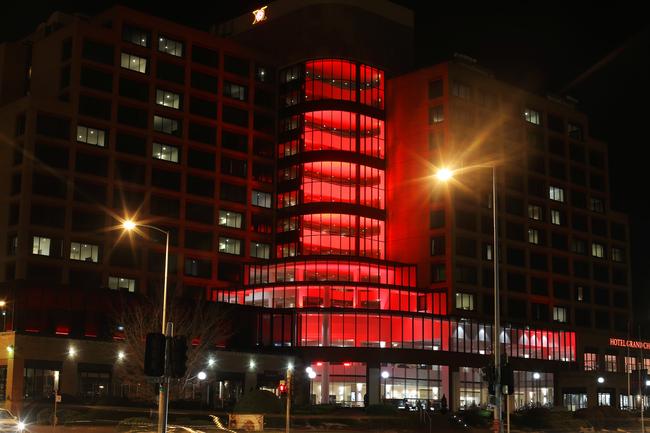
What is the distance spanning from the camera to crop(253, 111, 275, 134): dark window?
12569cm

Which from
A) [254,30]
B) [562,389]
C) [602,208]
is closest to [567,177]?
[602,208]

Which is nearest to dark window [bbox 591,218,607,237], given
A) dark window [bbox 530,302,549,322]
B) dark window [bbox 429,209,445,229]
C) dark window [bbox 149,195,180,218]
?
dark window [bbox 530,302,549,322]

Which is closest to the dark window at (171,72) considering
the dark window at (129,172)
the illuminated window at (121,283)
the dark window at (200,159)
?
the dark window at (200,159)

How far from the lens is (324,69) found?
12488 centimetres

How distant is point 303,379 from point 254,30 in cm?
5512

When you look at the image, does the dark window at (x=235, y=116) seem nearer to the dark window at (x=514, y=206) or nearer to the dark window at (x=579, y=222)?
the dark window at (x=514, y=206)

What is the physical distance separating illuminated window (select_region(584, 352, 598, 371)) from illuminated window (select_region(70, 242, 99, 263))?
72513 mm

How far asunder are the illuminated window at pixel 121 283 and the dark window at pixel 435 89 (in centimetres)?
Result: 4560

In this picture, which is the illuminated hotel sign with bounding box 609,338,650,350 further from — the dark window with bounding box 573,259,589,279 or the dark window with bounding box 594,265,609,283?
the dark window with bounding box 573,259,589,279

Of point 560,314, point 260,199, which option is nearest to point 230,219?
point 260,199

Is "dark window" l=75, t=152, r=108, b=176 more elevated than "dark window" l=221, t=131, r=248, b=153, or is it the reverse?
"dark window" l=221, t=131, r=248, b=153

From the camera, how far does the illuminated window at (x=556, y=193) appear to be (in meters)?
135

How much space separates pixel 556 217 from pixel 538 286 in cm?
1183

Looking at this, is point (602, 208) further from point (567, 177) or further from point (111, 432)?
point (111, 432)
